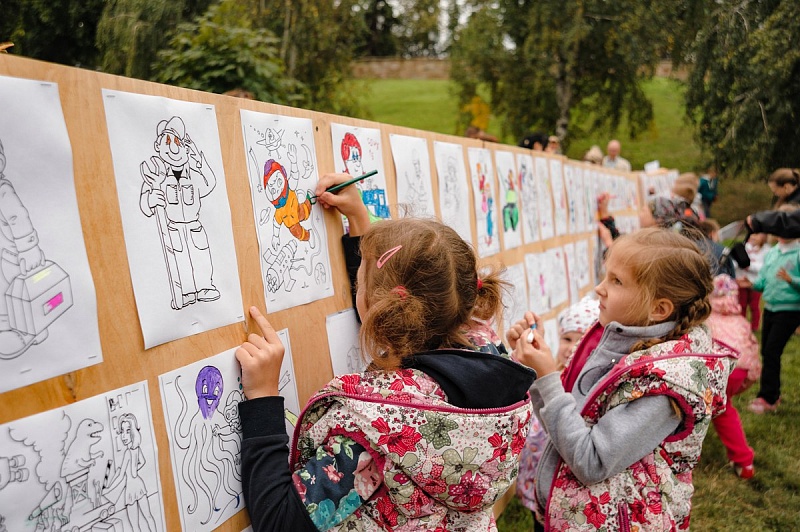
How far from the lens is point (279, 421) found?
159cm

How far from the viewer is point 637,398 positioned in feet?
6.20

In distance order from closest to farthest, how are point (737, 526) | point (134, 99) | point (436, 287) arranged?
point (134, 99)
point (436, 287)
point (737, 526)

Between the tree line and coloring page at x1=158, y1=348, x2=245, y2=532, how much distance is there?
179 cm

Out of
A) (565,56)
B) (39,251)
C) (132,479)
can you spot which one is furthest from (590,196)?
(565,56)

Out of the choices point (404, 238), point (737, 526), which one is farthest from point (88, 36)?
point (737, 526)

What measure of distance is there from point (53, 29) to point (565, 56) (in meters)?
16.0

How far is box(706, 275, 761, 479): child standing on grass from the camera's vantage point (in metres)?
3.92

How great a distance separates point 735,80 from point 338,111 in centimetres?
755

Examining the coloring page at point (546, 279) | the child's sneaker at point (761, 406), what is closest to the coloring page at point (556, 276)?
the coloring page at point (546, 279)

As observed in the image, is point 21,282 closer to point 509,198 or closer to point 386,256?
point 386,256

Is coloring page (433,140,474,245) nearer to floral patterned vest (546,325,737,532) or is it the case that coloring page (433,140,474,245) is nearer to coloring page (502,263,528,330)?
coloring page (502,263,528,330)

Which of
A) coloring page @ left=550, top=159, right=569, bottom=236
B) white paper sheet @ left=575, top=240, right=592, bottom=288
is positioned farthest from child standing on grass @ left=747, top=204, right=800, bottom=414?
coloring page @ left=550, top=159, right=569, bottom=236

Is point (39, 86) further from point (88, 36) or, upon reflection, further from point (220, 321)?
point (88, 36)

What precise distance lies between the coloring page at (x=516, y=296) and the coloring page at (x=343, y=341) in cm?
159
